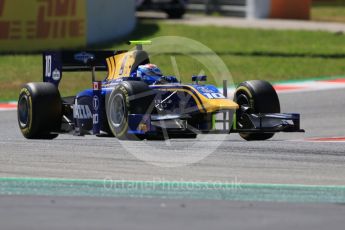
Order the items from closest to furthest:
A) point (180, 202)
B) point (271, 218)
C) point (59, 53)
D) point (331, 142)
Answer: point (271, 218)
point (180, 202)
point (331, 142)
point (59, 53)

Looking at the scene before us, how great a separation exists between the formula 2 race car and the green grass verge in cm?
537

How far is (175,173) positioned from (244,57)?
13372 mm

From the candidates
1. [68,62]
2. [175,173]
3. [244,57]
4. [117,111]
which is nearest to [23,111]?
[68,62]

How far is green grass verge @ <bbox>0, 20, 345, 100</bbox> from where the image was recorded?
63.8 ft

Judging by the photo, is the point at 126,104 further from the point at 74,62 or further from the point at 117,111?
the point at 74,62

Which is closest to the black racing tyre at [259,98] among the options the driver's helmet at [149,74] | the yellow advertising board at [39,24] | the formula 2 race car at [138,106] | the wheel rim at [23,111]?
the formula 2 race car at [138,106]

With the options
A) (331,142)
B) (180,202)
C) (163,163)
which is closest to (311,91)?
(331,142)

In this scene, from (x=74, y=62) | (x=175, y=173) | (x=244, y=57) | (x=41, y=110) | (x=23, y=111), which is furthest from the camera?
(x=244, y=57)

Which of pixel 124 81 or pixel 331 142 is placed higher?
pixel 124 81

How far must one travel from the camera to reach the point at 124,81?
35.8ft

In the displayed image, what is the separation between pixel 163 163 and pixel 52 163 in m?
1.05

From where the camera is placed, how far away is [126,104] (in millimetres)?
10758

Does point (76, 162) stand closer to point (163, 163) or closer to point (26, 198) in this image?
point (163, 163)

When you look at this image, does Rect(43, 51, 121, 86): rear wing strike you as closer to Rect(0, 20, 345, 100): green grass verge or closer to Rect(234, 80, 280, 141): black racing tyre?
Rect(234, 80, 280, 141): black racing tyre
